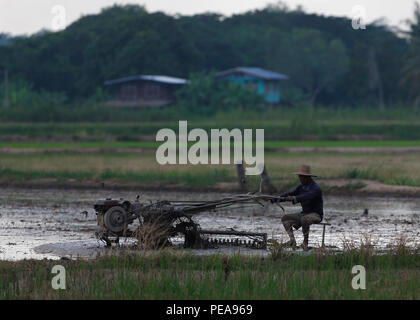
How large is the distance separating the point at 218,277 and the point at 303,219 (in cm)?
380

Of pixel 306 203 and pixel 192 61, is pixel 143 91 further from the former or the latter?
pixel 306 203

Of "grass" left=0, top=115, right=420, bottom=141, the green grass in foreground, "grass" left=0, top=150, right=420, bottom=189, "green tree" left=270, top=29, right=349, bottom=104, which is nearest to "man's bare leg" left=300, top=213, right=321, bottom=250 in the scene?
the green grass in foreground

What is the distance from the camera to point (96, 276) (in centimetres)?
1062

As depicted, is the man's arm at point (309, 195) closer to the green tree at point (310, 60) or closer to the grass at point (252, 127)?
the grass at point (252, 127)

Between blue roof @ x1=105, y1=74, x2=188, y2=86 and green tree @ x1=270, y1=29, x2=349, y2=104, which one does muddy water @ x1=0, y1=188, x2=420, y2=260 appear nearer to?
blue roof @ x1=105, y1=74, x2=188, y2=86

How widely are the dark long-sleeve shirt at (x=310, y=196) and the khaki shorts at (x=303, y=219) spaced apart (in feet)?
0.26

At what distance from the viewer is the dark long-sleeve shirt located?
13.8 meters

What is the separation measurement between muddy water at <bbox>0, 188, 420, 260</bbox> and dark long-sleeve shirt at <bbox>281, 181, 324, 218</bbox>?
2.31 feet

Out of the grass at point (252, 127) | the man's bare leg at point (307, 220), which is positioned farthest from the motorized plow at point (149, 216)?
the grass at point (252, 127)

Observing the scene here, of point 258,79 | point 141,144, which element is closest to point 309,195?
point 141,144

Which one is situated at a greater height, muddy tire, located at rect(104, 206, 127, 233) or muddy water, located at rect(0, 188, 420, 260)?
muddy tire, located at rect(104, 206, 127, 233)

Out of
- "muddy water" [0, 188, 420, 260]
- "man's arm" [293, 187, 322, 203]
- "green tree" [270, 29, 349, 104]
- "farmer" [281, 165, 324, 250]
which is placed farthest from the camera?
"green tree" [270, 29, 349, 104]

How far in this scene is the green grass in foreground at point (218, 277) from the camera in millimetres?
9820
